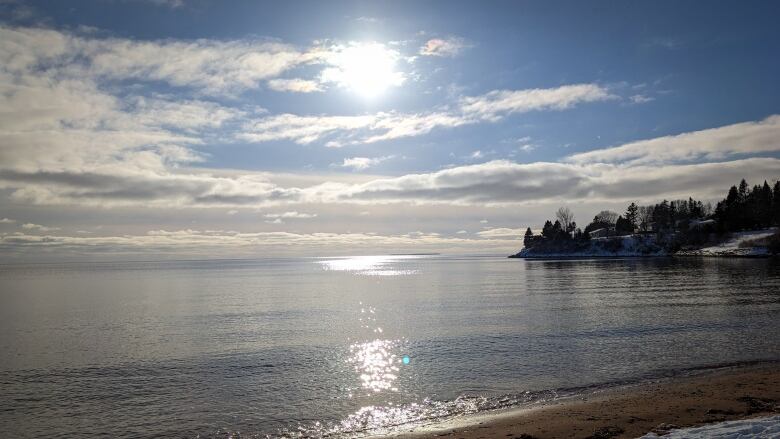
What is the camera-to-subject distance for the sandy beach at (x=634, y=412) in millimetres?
17250

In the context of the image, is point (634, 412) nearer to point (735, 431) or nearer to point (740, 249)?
point (735, 431)

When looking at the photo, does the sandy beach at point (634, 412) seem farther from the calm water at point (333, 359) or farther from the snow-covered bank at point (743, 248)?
the snow-covered bank at point (743, 248)

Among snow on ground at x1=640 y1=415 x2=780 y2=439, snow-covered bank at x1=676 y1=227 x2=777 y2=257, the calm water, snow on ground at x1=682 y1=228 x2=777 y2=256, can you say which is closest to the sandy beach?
snow on ground at x1=640 y1=415 x2=780 y2=439

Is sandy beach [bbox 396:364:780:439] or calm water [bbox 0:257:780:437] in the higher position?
sandy beach [bbox 396:364:780:439]

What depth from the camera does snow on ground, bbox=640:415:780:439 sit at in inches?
546

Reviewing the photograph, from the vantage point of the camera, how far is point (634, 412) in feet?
62.3

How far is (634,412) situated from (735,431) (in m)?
4.92

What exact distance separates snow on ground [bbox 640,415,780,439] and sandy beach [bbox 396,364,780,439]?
96 cm

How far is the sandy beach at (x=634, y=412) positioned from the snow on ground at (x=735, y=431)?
0.96 meters

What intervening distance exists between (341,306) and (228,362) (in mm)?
34924

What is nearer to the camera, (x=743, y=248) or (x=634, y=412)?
(x=634, y=412)

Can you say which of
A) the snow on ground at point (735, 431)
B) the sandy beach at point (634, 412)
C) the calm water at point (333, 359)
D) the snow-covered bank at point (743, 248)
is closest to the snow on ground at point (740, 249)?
the snow-covered bank at point (743, 248)

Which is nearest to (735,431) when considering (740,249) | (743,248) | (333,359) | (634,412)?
(634,412)

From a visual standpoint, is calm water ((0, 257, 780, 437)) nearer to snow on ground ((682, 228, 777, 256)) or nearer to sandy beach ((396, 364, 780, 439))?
sandy beach ((396, 364, 780, 439))
